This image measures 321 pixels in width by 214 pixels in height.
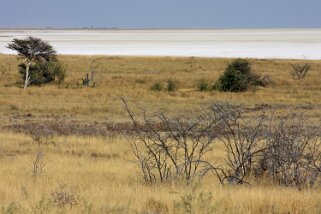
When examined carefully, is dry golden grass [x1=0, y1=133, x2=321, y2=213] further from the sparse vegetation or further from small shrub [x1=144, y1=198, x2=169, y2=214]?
the sparse vegetation

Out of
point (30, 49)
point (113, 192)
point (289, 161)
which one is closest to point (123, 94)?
point (30, 49)

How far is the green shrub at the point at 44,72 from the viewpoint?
37812mm

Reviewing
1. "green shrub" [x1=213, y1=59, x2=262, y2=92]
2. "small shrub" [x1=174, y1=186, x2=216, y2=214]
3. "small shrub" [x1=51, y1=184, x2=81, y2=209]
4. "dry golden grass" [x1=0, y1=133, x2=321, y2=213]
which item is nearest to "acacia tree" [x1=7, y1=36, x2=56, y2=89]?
"green shrub" [x1=213, y1=59, x2=262, y2=92]

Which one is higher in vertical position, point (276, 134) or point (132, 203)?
point (276, 134)

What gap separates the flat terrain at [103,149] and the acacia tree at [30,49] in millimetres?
1854

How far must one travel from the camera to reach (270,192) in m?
7.20

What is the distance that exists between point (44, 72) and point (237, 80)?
495 inches

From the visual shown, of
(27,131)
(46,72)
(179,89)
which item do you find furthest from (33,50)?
(27,131)

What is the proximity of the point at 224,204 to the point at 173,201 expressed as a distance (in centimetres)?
54

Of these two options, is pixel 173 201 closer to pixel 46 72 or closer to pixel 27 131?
pixel 27 131

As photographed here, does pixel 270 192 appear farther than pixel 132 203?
Yes

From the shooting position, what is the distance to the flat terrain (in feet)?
21.0

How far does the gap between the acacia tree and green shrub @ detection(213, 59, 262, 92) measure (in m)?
10.7

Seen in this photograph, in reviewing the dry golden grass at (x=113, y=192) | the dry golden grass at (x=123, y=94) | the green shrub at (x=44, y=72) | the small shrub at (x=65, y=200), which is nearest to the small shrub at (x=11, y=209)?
the dry golden grass at (x=113, y=192)
